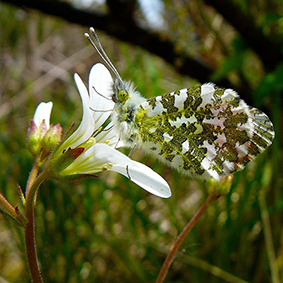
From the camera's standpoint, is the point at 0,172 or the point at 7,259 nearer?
the point at 0,172

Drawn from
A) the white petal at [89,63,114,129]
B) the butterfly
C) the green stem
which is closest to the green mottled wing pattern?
the butterfly

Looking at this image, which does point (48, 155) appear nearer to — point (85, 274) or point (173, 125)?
point (173, 125)

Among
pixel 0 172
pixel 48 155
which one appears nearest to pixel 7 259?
pixel 0 172

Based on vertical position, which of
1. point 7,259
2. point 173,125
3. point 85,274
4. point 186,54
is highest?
point 186,54

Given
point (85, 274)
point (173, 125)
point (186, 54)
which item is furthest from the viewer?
point (186, 54)

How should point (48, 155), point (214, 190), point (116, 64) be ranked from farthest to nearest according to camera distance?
point (116, 64)
point (214, 190)
point (48, 155)

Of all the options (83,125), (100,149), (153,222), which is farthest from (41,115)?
(153,222)

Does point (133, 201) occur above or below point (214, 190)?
below
